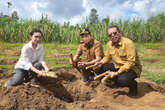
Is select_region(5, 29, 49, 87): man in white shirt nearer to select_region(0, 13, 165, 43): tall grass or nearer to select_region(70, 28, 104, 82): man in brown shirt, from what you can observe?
select_region(70, 28, 104, 82): man in brown shirt

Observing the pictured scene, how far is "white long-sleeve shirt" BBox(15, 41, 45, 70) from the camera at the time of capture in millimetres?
2728

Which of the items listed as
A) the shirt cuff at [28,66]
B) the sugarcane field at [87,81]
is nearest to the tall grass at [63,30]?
the sugarcane field at [87,81]

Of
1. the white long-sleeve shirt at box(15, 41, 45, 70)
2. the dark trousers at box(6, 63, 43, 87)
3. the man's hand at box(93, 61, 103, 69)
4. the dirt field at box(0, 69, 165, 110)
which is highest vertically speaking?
the white long-sleeve shirt at box(15, 41, 45, 70)

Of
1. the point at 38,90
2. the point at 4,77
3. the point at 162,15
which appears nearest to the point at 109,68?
the point at 38,90

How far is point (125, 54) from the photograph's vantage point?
107 inches

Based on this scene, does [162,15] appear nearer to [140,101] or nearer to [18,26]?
[18,26]

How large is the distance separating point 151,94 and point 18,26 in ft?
26.4

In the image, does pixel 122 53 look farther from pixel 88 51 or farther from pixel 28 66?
pixel 28 66

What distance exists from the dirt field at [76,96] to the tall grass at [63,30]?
5.50 metres

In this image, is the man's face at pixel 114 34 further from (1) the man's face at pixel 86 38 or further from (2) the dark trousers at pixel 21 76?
(2) the dark trousers at pixel 21 76

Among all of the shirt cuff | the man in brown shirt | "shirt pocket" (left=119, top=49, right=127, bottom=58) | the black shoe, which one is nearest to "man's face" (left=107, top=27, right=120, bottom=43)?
"shirt pocket" (left=119, top=49, right=127, bottom=58)

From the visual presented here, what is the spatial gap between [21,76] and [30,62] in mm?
280

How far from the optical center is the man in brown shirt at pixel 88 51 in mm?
3195

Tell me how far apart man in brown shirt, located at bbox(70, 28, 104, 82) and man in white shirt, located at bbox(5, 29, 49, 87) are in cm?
81
